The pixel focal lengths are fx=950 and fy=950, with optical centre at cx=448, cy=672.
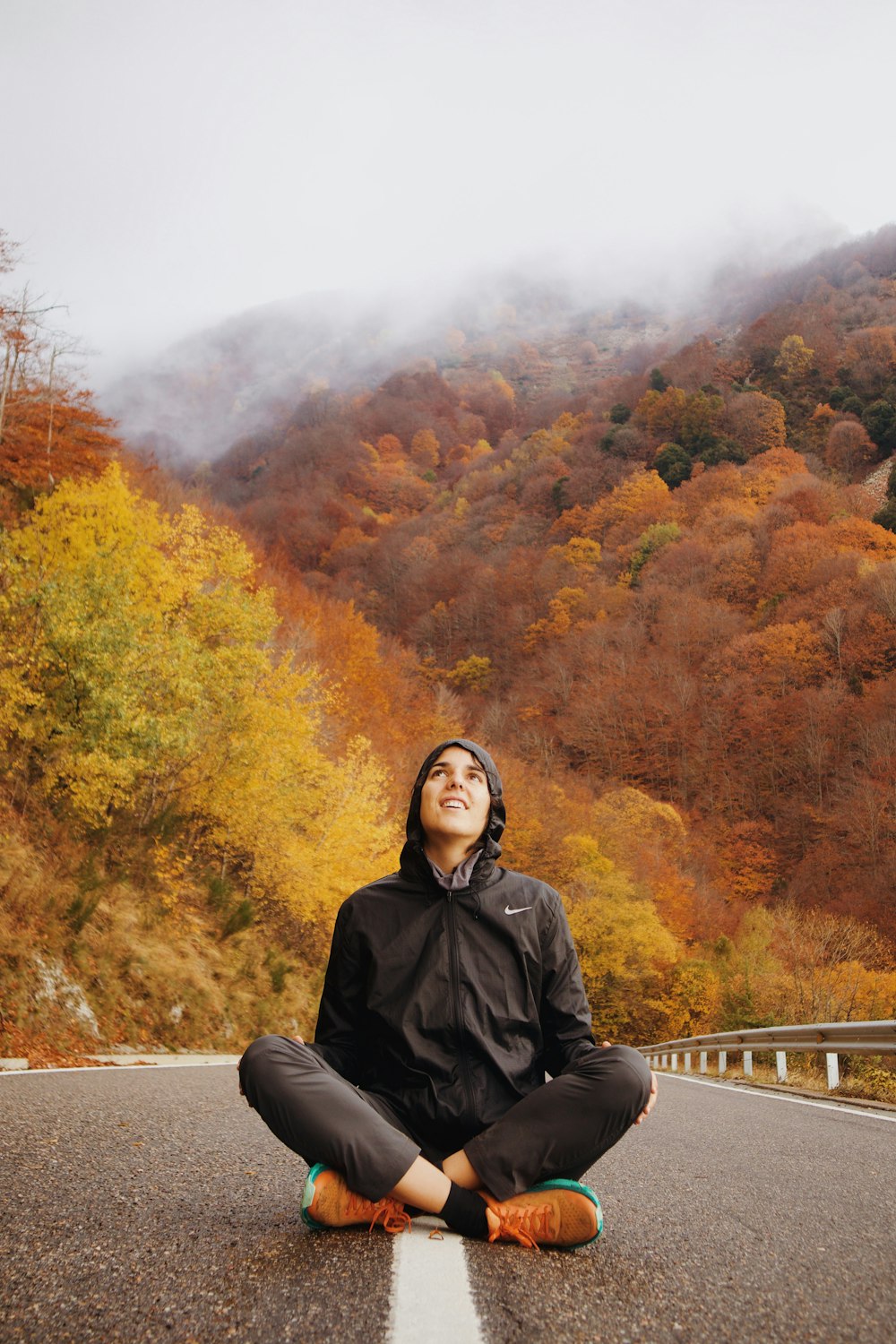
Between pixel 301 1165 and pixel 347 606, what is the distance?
5877 cm

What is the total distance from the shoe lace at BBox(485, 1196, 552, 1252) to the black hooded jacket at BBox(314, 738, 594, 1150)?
26 centimetres

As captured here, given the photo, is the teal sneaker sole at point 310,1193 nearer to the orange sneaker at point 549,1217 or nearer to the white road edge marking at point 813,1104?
the orange sneaker at point 549,1217

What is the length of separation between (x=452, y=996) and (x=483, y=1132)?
37 cm

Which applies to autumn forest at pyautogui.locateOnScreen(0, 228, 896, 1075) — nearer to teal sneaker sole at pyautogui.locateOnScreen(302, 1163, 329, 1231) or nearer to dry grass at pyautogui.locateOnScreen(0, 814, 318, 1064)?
dry grass at pyautogui.locateOnScreen(0, 814, 318, 1064)

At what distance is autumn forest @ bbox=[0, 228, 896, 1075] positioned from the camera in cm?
1623

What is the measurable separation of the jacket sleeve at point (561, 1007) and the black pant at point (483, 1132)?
11.9 inches

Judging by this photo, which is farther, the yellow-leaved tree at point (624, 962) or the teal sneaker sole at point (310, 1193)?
the yellow-leaved tree at point (624, 962)

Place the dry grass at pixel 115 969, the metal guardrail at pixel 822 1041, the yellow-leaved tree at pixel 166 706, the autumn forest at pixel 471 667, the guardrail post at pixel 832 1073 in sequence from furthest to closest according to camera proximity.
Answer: the autumn forest at pixel 471 667, the yellow-leaved tree at pixel 166 706, the dry grass at pixel 115 969, the guardrail post at pixel 832 1073, the metal guardrail at pixel 822 1041

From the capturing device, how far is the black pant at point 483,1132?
7.88 ft

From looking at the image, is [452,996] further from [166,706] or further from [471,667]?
[471,667]

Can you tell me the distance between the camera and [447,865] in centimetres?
320

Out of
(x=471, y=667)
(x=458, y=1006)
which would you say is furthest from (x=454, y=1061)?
(x=471, y=667)

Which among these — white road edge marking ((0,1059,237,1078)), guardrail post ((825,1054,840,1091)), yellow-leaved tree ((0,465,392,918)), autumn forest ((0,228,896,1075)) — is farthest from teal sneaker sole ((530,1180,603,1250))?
yellow-leaved tree ((0,465,392,918))

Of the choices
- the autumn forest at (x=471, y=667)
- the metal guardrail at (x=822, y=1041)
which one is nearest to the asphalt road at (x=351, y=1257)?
the metal guardrail at (x=822, y=1041)
